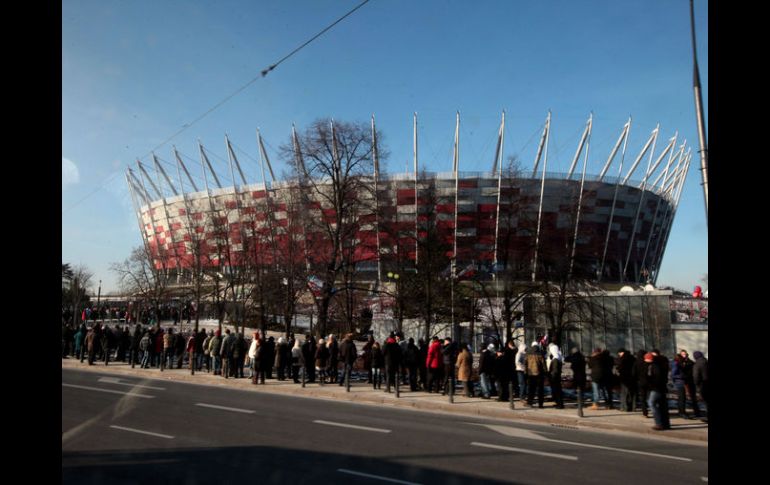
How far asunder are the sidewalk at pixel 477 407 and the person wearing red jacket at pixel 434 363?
0.62 meters

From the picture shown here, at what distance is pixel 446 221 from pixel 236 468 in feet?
97.9

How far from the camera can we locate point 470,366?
15.7 m

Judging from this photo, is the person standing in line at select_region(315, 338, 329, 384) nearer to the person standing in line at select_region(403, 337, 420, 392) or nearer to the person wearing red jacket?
the person standing in line at select_region(403, 337, 420, 392)

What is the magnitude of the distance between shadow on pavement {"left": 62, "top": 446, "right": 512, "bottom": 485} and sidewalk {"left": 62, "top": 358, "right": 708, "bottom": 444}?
5974 millimetres

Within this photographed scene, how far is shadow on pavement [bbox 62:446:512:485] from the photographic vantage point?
21.8ft

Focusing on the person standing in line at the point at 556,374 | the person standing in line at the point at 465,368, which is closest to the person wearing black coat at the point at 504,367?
the person standing in line at the point at 465,368

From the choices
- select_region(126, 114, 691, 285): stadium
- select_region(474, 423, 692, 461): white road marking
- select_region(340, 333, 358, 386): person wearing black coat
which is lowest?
select_region(474, 423, 692, 461): white road marking

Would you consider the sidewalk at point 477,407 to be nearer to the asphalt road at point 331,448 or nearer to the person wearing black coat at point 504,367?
the person wearing black coat at point 504,367

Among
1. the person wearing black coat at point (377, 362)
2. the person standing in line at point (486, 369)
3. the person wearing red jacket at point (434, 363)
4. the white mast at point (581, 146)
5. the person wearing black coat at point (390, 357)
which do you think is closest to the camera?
the person standing in line at point (486, 369)

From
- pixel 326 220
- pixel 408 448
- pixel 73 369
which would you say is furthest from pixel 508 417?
pixel 73 369

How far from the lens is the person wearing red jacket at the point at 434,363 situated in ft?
53.8

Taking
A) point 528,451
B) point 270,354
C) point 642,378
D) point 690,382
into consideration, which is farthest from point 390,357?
point 690,382

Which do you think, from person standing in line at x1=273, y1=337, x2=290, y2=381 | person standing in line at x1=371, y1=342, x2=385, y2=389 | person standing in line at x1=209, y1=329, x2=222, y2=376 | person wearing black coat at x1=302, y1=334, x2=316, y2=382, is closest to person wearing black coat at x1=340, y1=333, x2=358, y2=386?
person standing in line at x1=371, y1=342, x2=385, y2=389

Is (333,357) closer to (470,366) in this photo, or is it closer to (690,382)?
(470,366)
